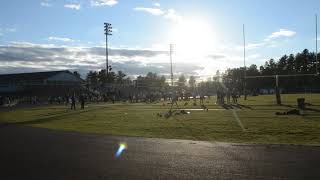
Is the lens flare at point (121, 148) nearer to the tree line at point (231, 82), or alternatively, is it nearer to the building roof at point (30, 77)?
the tree line at point (231, 82)

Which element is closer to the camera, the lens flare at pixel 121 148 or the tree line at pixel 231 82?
the lens flare at pixel 121 148

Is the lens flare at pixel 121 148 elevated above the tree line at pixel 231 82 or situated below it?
below

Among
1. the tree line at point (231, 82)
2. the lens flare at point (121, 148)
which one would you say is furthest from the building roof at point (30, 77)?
the lens flare at point (121, 148)

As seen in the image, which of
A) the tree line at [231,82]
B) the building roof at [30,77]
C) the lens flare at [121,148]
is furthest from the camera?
the building roof at [30,77]

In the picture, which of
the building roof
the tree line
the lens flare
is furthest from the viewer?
the building roof

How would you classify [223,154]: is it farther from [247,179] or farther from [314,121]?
[314,121]

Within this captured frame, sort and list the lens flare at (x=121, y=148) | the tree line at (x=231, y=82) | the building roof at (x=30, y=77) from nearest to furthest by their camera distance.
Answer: the lens flare at (x=121, y=148) → the tree line at (x=231, y=82) → the building roof at (x=30, y=77)

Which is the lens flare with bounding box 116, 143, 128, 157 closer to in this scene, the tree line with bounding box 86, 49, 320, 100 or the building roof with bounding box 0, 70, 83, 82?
the tree line with bounding box 86, 49, 320, 100

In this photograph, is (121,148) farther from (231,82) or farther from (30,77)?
(30,77)

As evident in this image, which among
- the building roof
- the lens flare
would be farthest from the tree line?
the lens flare

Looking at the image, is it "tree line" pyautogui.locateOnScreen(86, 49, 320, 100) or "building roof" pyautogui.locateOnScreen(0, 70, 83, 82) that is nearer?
"tree line" pyautogui.locateOnScreen(86, 49, 320, 100)

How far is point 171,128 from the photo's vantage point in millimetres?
21250

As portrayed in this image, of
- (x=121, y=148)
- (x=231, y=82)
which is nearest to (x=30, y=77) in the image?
(x=231, y=82)

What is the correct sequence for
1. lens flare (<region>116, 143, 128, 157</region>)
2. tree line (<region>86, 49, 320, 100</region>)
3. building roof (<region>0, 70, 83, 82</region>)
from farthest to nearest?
1. building roof (<region>0, 70, 83, 82</region>)
2. tree line (<region>86, 49, 320, 100</region>)
3. lens flare (<region>116, 143, 128, 157</region>)
